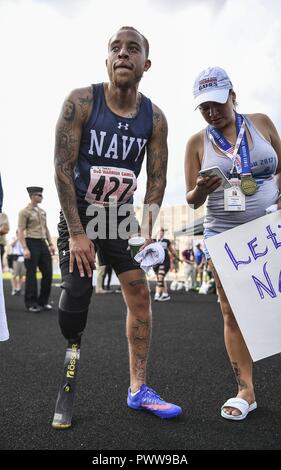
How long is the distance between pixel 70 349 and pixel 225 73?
1767 millimetres

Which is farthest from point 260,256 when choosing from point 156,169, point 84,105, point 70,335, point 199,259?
point 199,259

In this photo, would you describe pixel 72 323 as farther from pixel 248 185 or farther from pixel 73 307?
pixel 248 185

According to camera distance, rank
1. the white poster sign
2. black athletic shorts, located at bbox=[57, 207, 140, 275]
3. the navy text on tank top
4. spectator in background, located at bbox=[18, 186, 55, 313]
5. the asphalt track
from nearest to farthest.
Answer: the asphalt track → the white poster sign → the navy text on tank top → black athletic shorts, located at bbox=[57, 207, 140, 275] → spectator in background, located at bbox=[18, 186, 55, 313]

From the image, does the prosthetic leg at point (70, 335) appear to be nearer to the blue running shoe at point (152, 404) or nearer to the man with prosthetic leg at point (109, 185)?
the man with prosthetic leg at point (109, 185)

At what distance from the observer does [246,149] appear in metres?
2.45

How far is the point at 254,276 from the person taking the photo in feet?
7.68

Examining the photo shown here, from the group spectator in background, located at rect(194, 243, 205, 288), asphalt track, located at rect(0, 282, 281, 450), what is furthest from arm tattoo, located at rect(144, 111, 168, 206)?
spectator in background, located at rect(194, 243, 205, 288)

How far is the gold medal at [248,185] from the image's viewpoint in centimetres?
244

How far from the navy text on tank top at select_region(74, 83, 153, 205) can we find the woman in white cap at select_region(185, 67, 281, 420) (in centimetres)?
35

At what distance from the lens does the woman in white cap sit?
244cm

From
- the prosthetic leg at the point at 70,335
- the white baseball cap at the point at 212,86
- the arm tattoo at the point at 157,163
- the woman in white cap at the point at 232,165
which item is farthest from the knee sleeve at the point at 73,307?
the white baseball cap at the point at 212,86

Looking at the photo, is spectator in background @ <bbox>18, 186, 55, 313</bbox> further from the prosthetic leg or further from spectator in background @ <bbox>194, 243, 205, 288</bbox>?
spectator in background @ <bbox>194, 243, 205, 288</bbox>

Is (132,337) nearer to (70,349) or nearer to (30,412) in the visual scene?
(70,349)

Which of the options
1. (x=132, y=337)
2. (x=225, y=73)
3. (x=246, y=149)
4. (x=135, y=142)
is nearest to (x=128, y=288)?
(x=132, y=337)
